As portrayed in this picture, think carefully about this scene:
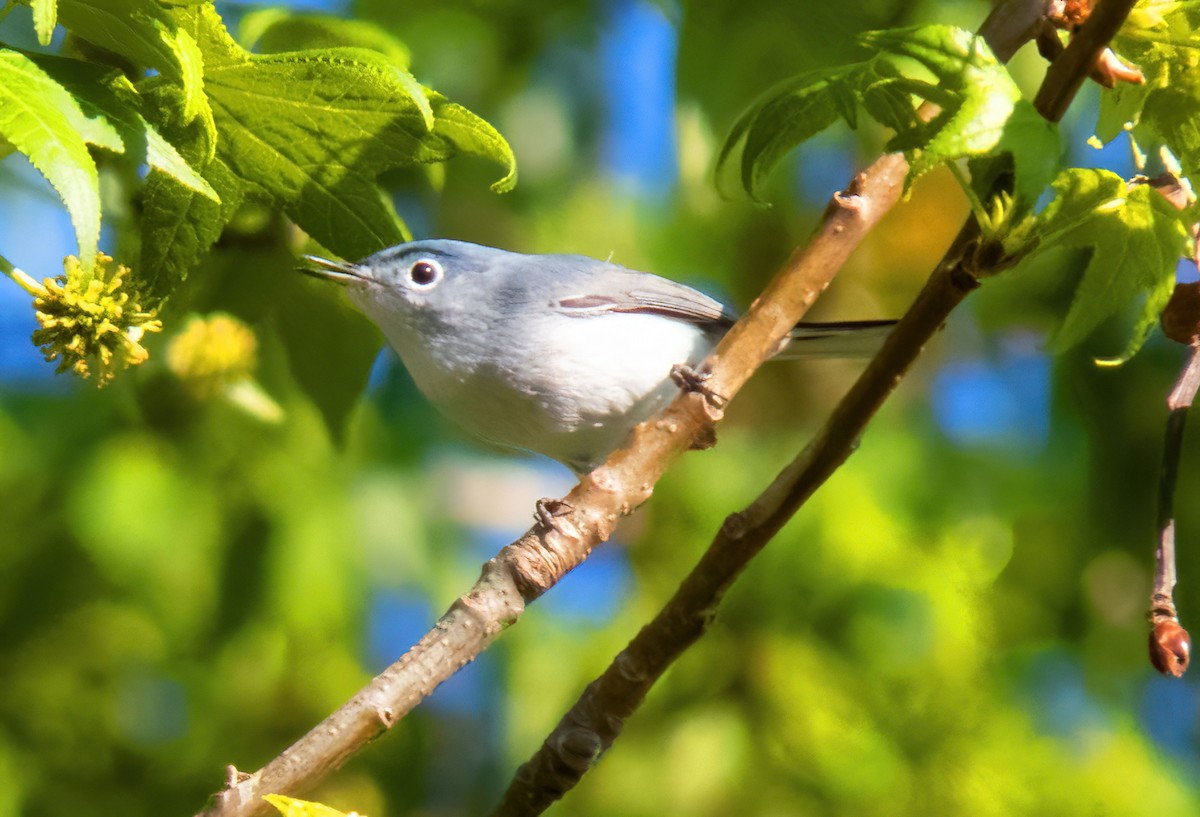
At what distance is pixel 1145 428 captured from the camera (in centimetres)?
274

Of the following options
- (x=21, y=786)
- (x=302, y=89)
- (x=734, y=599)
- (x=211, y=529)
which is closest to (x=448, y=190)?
(x=211, y=529)

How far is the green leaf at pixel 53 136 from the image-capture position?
39.7 inches

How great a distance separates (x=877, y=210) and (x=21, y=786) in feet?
6.52

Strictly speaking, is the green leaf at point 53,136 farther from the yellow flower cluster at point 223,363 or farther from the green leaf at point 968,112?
Answer: the yellow flower cluster at point 223,363

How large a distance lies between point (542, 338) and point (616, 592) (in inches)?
36.4

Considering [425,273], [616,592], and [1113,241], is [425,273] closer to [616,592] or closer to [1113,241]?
[616,592]

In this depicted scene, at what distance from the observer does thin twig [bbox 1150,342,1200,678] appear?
1082 mm

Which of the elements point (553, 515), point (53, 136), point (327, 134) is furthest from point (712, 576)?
point (53, 136)

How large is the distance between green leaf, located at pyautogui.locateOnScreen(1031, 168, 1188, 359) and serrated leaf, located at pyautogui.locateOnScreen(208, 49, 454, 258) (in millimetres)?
686

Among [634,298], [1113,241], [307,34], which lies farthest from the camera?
[634,298]

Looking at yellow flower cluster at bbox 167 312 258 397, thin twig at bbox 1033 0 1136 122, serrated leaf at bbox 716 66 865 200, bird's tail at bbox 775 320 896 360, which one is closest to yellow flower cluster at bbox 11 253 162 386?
serrated leaf at bbox 716 66 865 200

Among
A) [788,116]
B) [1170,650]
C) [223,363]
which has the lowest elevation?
[223,363]

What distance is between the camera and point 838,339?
225cm

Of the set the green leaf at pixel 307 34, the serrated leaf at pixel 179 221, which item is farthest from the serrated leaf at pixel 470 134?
the green leaf at pixel 307 34
